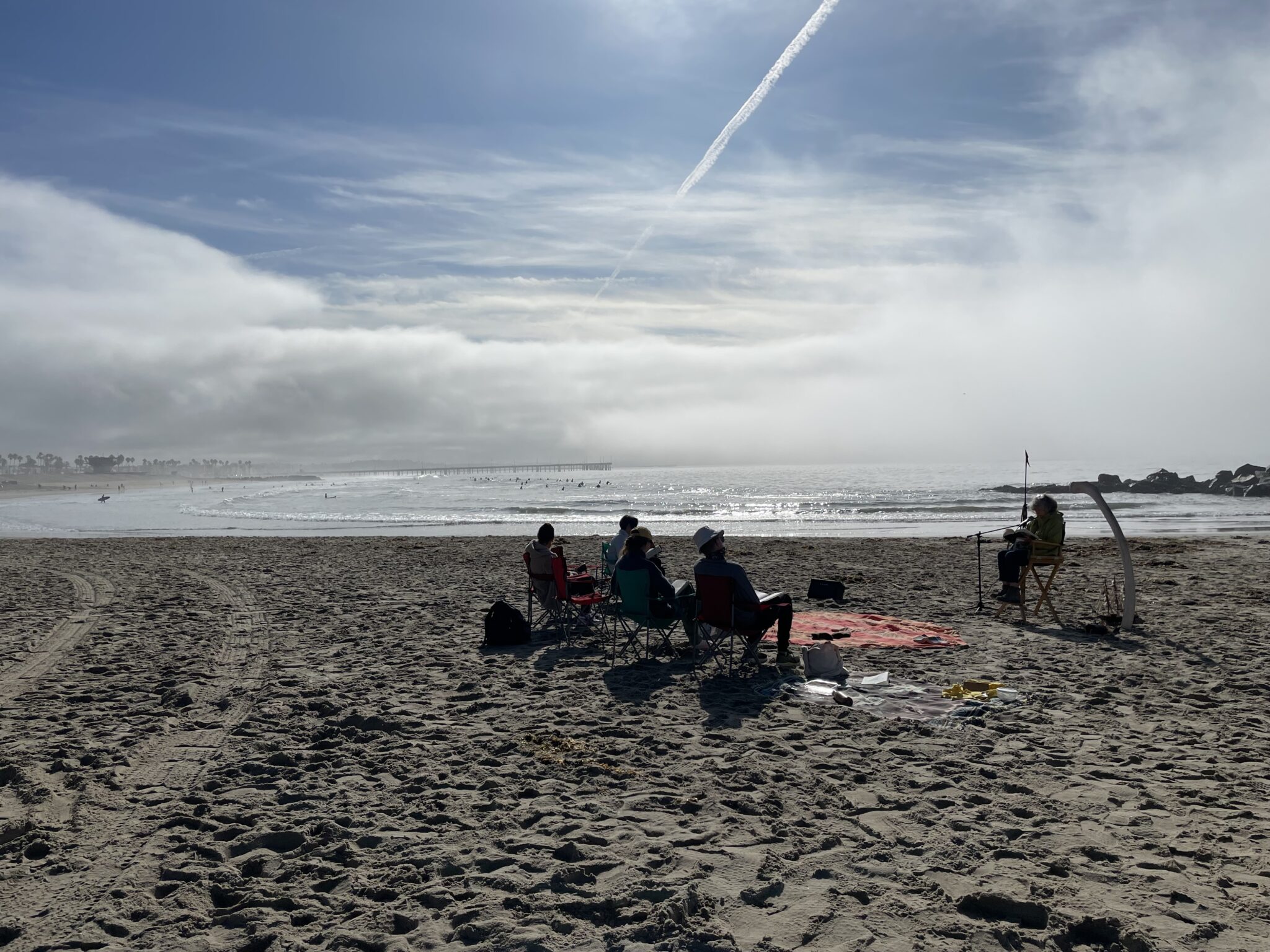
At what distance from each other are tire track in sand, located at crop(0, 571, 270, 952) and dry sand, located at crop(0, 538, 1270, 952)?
0.06ft

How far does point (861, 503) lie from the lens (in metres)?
44.1

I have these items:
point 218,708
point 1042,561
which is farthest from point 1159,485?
point 218,708

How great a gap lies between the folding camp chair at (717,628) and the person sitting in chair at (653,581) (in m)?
0.23

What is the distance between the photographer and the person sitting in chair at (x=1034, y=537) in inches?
356

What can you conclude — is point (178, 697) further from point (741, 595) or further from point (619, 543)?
point (619, 543)

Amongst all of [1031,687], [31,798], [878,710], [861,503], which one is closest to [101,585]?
[31,798]

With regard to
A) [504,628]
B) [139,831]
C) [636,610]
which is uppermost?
[636,610]

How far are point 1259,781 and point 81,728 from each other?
7.14m

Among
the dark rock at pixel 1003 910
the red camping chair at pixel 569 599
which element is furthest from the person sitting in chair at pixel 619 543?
the dark rock at pixel 1003 910

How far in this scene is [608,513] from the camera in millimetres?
41344

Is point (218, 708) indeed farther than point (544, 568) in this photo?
No

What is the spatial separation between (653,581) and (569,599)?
1.59m

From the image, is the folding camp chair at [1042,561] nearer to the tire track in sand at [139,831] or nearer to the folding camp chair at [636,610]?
the folding camp chair at [636,610]

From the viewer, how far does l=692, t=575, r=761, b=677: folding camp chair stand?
6676 mm
